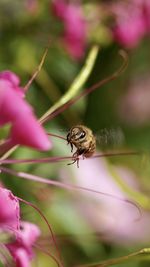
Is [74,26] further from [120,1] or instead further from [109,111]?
[109,111]

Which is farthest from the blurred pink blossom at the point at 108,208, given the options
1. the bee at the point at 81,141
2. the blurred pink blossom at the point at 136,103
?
the bee at the point at 81,141

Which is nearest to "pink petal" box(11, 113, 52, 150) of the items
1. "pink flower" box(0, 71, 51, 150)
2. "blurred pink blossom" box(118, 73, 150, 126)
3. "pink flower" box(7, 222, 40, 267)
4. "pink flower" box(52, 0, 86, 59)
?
"pink flower" box(0, 71, 51, 150)

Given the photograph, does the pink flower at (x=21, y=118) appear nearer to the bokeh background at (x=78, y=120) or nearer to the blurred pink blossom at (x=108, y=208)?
the bokeh background at (x=78, y=120)

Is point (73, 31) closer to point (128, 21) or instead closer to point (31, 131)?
point (128, 21)

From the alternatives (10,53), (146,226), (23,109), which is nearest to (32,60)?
(10,53)

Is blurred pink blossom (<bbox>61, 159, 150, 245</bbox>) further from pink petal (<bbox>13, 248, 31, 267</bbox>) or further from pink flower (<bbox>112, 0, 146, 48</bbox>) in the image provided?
pink petal (<bbox>13, 248, 31, 267</bbox>)

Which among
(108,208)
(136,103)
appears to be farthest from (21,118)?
(136,103)

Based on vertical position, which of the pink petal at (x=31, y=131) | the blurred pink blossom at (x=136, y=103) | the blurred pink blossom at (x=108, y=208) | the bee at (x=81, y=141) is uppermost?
A: the blurred pink blossom at (x=136, y=103)
